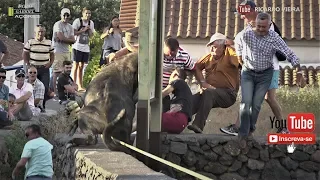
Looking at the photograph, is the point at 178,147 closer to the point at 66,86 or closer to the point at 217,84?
the point at 217,84

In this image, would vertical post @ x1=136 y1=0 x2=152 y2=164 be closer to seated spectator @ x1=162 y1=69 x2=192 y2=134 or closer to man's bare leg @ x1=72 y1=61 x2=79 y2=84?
seated spectator @ x1=162 y1=69 x2=192 y2=134

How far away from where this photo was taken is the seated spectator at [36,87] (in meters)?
14.6

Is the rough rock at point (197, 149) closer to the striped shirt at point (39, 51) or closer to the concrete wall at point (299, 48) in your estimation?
the striped shirt at point (39, 51)

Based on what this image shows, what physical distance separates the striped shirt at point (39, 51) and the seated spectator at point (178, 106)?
4641 millimetres

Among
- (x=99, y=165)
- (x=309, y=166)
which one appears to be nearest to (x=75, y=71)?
(x=309, y=166)

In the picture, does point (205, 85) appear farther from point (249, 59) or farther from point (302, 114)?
point (302, 114)

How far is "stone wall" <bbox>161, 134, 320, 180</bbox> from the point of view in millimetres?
11633

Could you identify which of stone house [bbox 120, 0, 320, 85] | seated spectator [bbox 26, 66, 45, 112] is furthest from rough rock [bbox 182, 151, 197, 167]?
stone house [bbox 120, 0, 320, 85]

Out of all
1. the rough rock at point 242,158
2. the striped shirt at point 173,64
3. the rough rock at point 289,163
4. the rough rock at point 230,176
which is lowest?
the rough rock at point 230,176

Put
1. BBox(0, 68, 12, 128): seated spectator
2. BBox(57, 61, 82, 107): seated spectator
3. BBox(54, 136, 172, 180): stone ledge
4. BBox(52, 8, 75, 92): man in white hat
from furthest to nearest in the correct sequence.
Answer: BBox(52, 8, 75, 92): man in white hat → BBox(57, 61, 82, 107): seated spectator → BBox(0, 68, 12, 128): seated spectator → BBox(54, 136, 172, 180): stone ledge

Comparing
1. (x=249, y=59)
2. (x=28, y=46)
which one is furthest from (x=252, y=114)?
(x=28, y=46)

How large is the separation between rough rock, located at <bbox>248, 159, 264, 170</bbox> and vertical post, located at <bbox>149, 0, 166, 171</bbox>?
187 centimetres

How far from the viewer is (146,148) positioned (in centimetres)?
980

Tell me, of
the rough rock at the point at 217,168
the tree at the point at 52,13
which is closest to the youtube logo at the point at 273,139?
the rough rock at the point at 217,168
